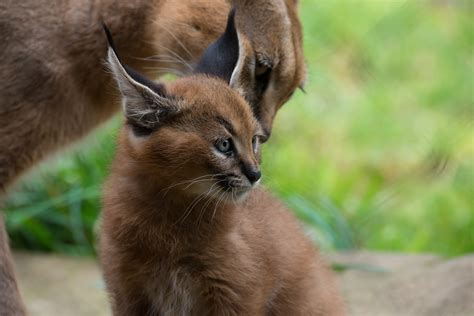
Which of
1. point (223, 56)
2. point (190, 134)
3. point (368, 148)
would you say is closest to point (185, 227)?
point (190, 134)

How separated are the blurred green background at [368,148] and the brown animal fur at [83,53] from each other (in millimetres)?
1552

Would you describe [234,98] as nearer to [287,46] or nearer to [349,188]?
[287,46]

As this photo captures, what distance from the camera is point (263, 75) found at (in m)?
4.82

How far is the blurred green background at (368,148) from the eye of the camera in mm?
7148

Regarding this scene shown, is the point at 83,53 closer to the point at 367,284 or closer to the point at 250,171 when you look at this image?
the point at 250,171

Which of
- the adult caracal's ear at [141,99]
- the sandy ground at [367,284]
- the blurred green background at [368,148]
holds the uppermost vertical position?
the adult caracal's ear at [141,99]

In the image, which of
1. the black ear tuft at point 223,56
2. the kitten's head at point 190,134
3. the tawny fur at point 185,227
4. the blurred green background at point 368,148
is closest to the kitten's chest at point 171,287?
the tawny fur at point 185,227

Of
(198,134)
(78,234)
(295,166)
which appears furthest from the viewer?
(295,166)

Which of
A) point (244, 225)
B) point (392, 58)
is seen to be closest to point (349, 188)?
point (392, 58)

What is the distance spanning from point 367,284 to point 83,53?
7.51ft

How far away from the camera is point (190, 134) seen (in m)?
3.70

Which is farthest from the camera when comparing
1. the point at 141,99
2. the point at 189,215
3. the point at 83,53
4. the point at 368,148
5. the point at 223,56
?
the point at 368,148

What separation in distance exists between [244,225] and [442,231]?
3714 mm

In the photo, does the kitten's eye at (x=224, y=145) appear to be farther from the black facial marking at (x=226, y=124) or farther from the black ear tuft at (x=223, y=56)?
the black ear tuft at (x=223, y=56)
